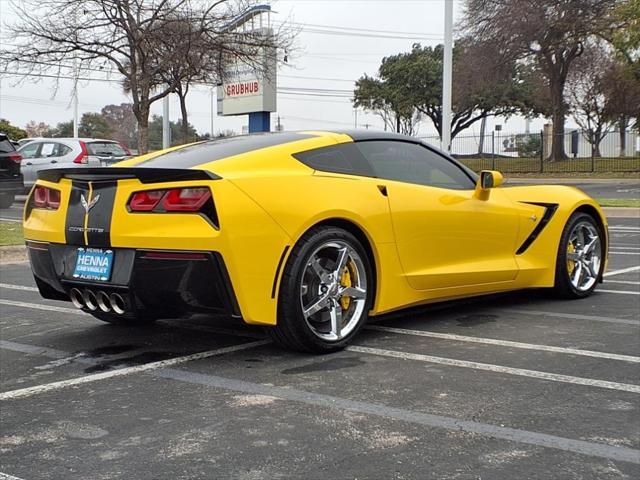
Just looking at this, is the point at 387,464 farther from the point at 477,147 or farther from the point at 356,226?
the point at 477,147

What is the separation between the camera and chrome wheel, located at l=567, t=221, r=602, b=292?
5.95 m

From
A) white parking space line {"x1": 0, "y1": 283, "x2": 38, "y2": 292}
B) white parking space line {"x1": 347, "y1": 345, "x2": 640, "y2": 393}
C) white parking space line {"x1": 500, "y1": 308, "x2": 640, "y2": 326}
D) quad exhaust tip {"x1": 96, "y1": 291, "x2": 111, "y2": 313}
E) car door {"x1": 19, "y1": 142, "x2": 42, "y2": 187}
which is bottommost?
white parking space line {"x1": 347, "y1": 345, "x2": 640, "y2": 393}

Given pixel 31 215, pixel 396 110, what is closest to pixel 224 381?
pixel 31 215

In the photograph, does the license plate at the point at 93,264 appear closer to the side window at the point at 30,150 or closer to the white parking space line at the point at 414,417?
the white parking space line at the point at 414,417

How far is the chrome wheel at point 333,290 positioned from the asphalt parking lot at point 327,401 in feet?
0.63

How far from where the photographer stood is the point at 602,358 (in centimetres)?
408

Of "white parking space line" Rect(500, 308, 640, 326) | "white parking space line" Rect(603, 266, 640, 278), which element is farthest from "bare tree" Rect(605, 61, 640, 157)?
"white parking space line" Rect(500, 308, 640, 326)

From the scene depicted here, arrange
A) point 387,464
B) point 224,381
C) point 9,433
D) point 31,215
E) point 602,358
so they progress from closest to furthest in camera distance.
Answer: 1. point 387,464
2. point 9,433
3. point 224,381
4. point 602,358
5. point 31,215

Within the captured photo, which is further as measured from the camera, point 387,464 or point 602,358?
point 602,358

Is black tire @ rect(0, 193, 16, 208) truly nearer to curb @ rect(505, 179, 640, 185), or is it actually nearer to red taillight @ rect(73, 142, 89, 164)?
red taillight @ rect(73, 142, 89, 164)

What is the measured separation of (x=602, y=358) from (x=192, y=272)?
2.37 meters

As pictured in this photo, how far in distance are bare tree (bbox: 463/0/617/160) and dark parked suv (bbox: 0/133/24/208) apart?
85.1 ft

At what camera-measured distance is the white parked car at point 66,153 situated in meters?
16.1

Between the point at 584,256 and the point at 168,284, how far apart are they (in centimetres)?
383
